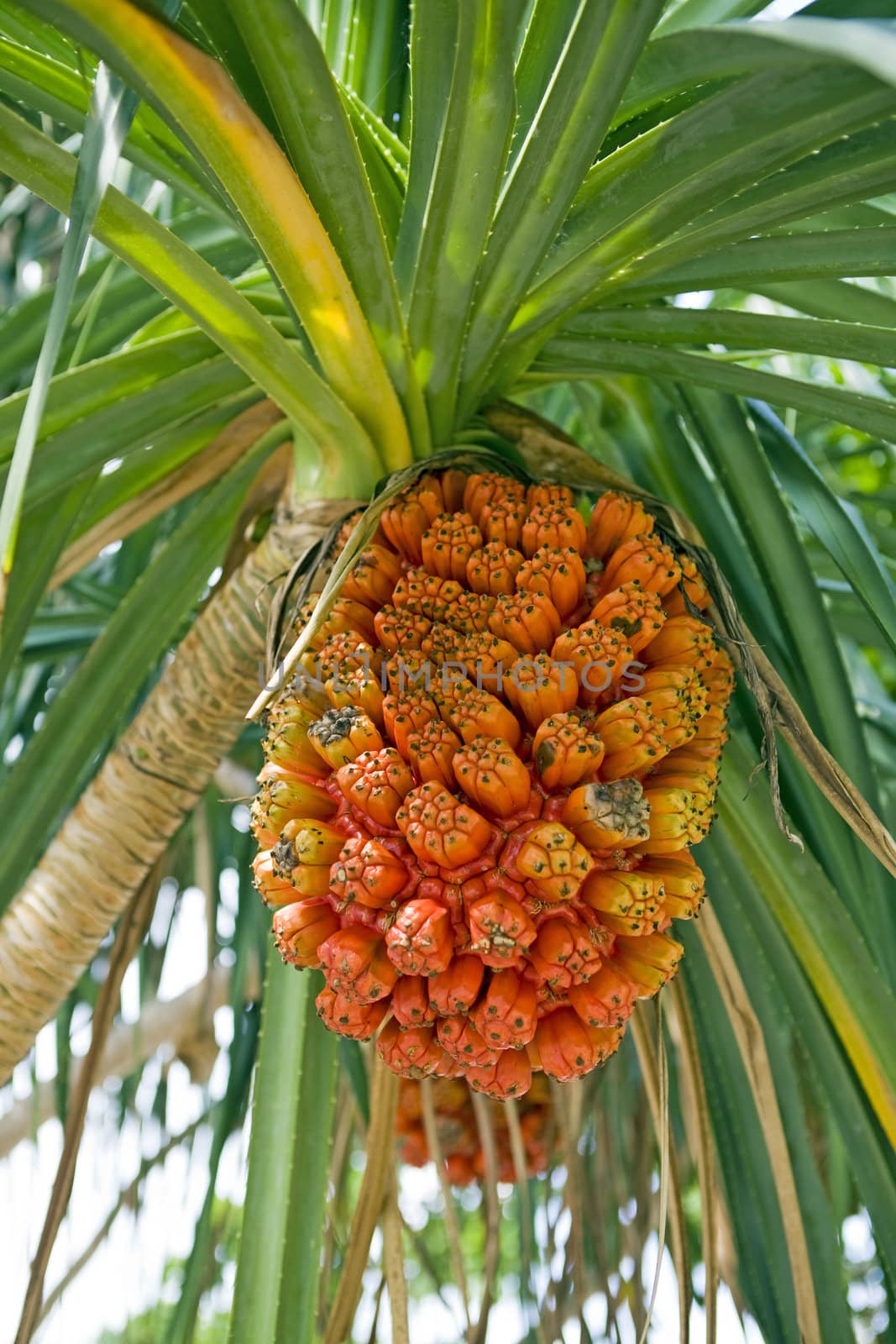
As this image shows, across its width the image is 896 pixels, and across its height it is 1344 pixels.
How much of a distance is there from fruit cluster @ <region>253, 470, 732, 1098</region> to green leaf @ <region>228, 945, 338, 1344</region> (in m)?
0.24

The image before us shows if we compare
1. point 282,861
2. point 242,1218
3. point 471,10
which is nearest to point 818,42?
point 471,10

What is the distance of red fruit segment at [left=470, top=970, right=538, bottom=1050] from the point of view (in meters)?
0.79

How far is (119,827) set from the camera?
1.18 m

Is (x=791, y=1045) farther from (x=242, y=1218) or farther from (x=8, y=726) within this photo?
(x=8, y=726)

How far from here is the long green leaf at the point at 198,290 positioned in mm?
804

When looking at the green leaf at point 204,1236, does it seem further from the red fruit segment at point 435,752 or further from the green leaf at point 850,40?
the green leaf at point 850,40

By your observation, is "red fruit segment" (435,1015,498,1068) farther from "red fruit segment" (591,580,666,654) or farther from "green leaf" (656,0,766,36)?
"green leaf" (656,0,766,36)

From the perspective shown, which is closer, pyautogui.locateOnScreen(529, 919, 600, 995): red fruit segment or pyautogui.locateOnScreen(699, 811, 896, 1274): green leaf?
pyautogui.locateOnScreen(529, 919, 600, 995): red fruit segment

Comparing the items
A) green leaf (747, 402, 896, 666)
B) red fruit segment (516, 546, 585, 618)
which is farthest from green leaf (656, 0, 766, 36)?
red fruit segment (516, 546, 585, 618)

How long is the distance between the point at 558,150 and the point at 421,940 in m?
0.56

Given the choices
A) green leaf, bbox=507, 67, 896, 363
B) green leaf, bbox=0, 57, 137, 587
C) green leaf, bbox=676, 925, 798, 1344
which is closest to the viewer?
green leaf, bbox=0, 57, 137, 587

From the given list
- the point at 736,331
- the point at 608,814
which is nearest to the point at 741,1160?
the point at 608,814

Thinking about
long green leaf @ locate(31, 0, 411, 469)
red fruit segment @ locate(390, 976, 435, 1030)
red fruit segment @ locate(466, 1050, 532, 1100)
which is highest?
long green leaf @ locate(31, 0, 411, 469)

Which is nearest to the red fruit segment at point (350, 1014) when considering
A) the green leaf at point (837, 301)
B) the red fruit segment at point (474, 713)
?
the red fruit segment at point (474, 713)
